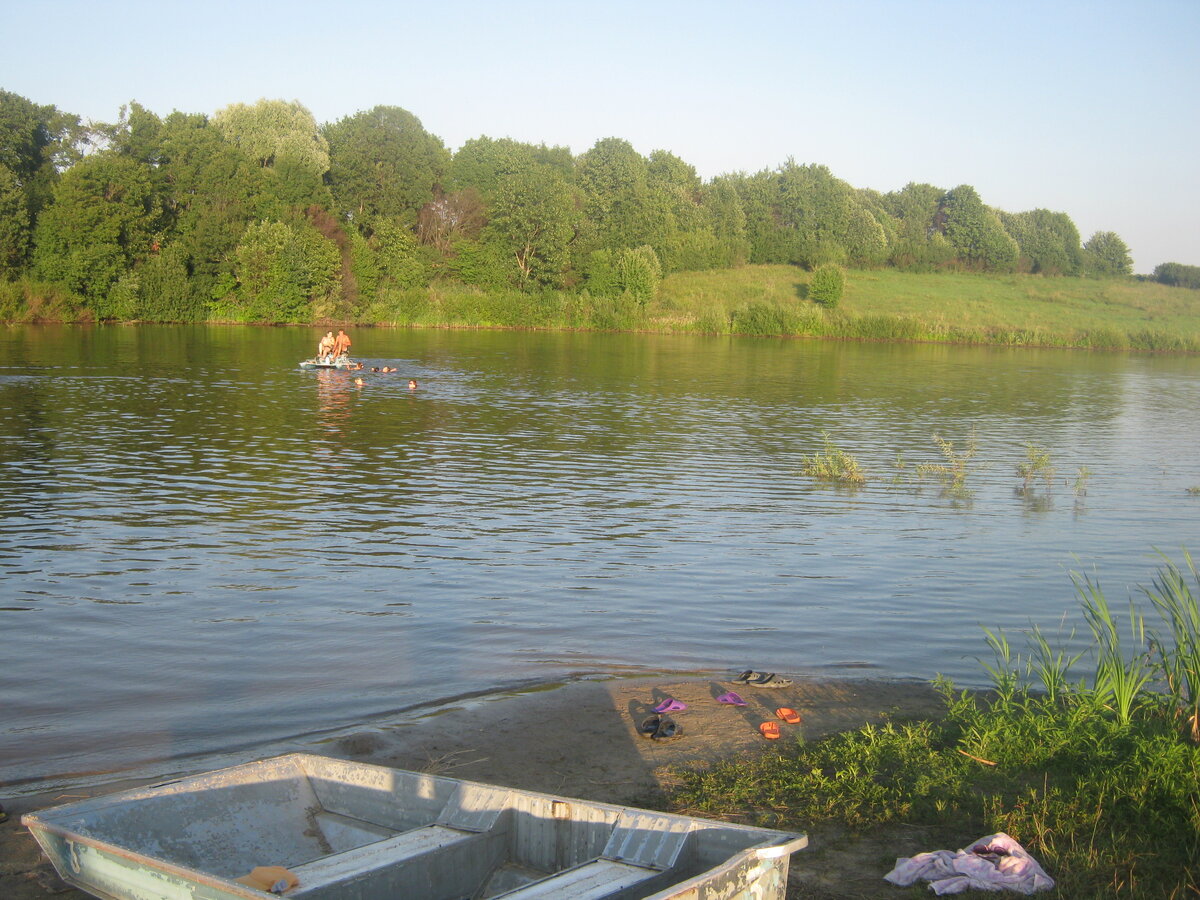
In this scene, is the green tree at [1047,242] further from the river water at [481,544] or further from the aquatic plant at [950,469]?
the aquatic plant at [950,469]

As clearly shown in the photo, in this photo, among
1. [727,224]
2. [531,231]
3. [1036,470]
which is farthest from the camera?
[727,224]

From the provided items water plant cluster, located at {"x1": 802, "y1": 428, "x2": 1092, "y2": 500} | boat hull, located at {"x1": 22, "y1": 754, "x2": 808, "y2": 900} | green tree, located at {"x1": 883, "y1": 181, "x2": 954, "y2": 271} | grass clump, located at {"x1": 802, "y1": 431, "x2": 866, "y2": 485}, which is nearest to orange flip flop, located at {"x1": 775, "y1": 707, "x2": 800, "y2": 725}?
boat hull, located at {"x1": 22, "y1": 754, "x2": 808, "y2": 900}

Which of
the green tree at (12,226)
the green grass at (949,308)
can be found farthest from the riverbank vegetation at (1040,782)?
the green tree at (12,226)

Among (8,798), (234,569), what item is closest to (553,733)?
(8,798)

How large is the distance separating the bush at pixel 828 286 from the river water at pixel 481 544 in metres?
49.3

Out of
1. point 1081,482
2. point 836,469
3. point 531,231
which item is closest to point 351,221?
point 531,231

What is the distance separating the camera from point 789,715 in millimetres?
7891

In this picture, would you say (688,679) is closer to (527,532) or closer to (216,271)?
(527,532)

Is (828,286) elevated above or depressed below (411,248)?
below

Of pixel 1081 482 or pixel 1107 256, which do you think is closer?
pixel 1081 482

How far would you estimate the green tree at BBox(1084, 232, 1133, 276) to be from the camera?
364 feet

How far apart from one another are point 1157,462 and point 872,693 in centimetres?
1840

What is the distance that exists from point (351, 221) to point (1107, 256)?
266 feet

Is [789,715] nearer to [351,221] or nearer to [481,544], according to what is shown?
[481,544]
